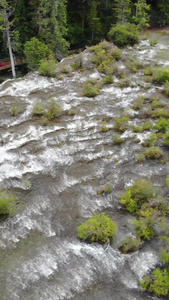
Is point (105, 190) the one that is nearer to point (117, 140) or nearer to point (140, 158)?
point (140, 158)

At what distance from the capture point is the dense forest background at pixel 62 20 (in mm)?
29344

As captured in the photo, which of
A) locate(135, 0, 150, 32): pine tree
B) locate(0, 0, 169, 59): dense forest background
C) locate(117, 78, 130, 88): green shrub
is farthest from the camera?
locate(135, 0, 150, 32): pine tree

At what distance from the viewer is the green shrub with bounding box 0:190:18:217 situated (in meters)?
12.7

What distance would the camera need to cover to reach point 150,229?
12523 mm

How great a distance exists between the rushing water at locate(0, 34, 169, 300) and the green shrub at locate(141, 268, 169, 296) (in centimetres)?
34

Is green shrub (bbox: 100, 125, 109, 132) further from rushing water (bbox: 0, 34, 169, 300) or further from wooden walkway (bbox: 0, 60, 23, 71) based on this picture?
wooden walkway (bbox: 0, 60, 23, 71)

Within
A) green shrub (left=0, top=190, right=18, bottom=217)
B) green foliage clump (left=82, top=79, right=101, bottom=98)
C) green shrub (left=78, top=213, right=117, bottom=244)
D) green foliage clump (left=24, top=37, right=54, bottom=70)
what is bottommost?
green shrub (left=78, top=213, right=117, bottom=244)

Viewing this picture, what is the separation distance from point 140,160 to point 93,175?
3.00 meters

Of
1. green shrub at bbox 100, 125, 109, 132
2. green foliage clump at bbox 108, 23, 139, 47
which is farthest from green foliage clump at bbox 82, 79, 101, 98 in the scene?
green foliage clump at bbox 108, 23, 139, 47

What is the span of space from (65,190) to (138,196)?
3.71 metres

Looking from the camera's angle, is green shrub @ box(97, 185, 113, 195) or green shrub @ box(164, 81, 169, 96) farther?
green shrub @ box(164, 81, 169, 96)

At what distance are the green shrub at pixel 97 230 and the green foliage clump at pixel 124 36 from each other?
26.7 metres

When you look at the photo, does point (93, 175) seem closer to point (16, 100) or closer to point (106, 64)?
point (16, 100)

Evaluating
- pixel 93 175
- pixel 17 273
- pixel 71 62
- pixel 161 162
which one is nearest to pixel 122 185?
pixel 93 175
